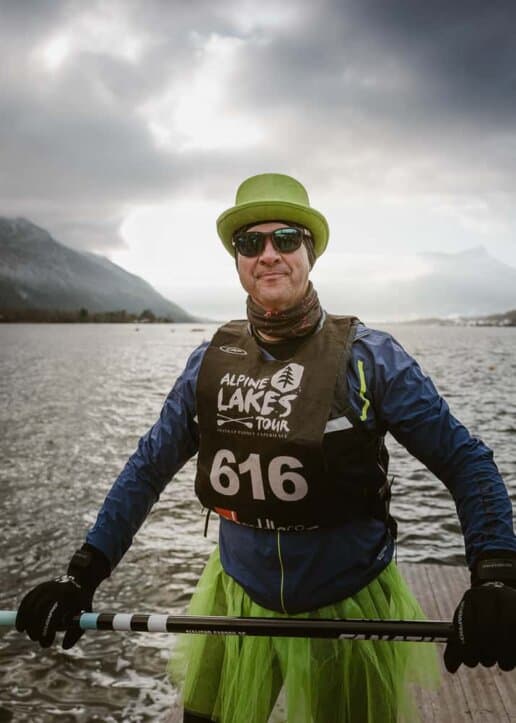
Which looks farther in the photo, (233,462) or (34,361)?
(34,361)

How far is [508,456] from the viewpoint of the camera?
611 inches

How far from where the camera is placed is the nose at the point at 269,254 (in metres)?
2.92

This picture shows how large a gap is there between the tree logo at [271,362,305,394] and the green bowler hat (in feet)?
2.79

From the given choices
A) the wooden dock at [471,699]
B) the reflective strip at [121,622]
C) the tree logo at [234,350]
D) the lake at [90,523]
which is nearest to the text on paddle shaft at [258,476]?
the tree logo at [234,350]

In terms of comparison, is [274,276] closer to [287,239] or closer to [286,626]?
[287,239]

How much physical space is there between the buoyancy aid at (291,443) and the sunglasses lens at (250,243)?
0.57 m

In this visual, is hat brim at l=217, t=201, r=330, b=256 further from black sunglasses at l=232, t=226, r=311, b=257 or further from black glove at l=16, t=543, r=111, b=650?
black glove at l=16, t=543, r=111, b=650

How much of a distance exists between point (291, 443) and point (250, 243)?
1134mm

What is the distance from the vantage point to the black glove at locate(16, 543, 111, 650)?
2.63 meters

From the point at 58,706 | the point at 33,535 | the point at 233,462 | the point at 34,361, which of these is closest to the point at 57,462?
the point at 33,535

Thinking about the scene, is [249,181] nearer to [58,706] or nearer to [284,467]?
[284,467]

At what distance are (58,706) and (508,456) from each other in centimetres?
1358

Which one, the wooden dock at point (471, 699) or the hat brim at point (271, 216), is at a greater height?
the hat brim at point (271, 216)

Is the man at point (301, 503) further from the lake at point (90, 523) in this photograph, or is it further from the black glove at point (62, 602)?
the lake at point (90, 523)
